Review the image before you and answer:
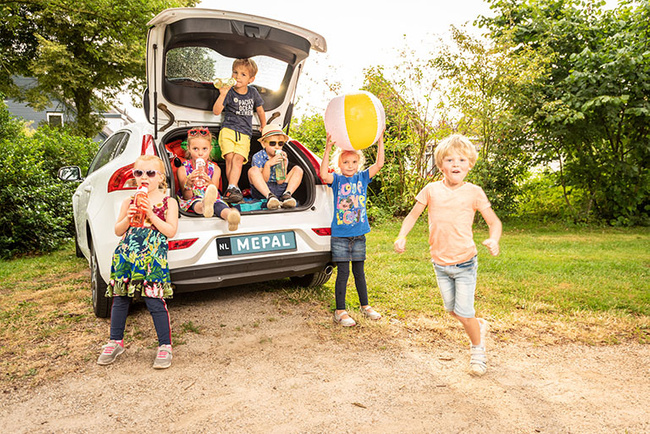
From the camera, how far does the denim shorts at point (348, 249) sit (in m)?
3.43

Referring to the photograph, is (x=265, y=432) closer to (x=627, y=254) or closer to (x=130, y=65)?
(x=627, y=254)

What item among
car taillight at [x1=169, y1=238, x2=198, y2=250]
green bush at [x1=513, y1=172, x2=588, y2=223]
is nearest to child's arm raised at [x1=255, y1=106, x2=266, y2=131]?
car taillight at [x1=169, y1=238, x2=198, y2=250]

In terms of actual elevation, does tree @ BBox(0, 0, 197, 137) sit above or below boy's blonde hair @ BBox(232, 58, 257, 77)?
above

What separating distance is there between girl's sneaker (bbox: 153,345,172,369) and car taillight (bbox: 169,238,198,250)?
2.13 ft

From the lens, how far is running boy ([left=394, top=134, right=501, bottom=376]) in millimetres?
2584

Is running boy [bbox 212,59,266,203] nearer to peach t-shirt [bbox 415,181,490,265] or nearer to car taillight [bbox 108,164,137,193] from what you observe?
car taillight [bbox 108,164,137,193]

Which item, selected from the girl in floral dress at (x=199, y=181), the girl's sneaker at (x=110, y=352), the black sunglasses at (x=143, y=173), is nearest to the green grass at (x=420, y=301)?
the girl's sneaker at (x=110, y=352)

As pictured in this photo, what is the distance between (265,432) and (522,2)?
11309 mm

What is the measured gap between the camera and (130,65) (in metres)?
17.4

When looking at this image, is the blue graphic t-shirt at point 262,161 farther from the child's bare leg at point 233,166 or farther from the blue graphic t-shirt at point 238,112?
the blue graphic t-shirt at point 238,112

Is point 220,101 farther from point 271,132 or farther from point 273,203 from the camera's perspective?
point 273,203

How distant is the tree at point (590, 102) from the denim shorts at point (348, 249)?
755 cm

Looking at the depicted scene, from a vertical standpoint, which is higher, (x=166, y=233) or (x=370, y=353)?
(x=166, y=233)

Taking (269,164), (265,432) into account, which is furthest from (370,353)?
(269,164)
